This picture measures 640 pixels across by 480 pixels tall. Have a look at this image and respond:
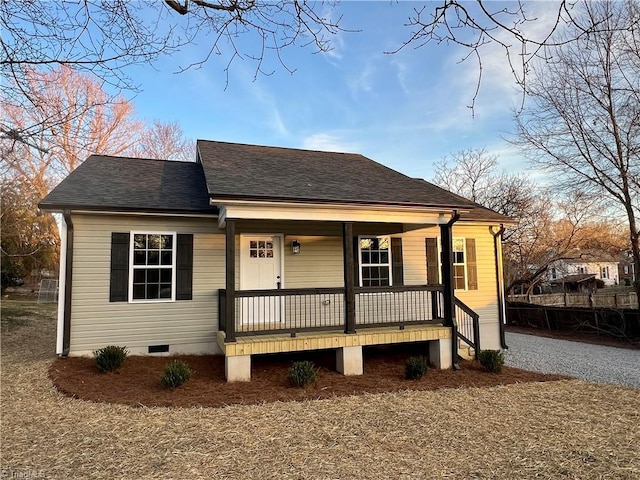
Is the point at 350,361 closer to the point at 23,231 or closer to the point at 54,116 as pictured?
the point at 54,116

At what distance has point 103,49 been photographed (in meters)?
4.34

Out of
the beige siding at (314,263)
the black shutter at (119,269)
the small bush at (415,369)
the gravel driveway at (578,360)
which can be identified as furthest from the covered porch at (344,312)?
the black shutter at (119,269)

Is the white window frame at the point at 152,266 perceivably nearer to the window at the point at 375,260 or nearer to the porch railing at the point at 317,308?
the porch railing at the point at 317,308

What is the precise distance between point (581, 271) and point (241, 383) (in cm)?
4425

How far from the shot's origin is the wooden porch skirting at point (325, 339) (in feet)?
21.8

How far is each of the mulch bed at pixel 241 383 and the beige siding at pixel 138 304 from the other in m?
0.40

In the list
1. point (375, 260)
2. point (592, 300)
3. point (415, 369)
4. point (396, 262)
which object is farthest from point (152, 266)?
point (592, 300)

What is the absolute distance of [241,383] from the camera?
6.53m

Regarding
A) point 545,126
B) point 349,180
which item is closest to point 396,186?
point 349,180

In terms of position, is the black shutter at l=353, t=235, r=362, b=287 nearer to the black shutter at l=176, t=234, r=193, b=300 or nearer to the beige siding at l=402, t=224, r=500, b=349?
the beige siding at l=402, t=224, r=500, b=349

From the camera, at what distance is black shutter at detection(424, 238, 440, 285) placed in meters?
10.2

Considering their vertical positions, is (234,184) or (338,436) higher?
(234,184)

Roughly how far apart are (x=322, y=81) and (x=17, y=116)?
5.85 m

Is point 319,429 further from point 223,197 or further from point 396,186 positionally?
point 396,186
